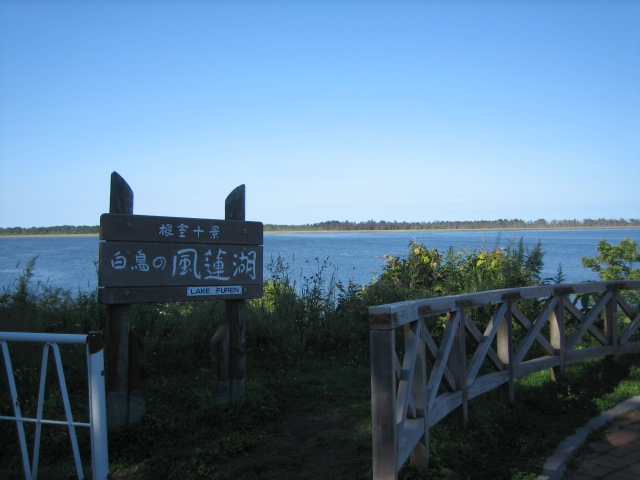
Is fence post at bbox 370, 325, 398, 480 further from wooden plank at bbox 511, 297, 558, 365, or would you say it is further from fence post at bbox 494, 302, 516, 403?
wooden plank at bbox 511, 297, 558, 365

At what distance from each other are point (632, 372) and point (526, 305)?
2174mm

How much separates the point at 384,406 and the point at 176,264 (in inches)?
97.2

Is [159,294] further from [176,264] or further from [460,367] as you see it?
[460,367]

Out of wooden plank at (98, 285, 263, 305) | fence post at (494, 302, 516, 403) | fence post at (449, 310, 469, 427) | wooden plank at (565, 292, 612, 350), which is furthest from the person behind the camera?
wooden plank at (565, 292, 612, 350)

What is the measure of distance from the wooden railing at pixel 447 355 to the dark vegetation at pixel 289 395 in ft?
0.82

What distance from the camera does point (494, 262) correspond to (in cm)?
995

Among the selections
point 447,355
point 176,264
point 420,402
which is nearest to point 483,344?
point 447,355

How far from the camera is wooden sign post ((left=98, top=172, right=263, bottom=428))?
4.68 meters

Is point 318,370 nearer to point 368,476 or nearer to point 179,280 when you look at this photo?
point 179,280

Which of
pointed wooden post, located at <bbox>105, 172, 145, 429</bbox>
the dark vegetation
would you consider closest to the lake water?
the dark vegetation

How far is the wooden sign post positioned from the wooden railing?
166 cm

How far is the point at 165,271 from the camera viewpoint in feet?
16.2

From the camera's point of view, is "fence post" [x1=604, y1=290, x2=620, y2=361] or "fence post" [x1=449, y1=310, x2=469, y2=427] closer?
"fence post" [x1=449, y1=310, x2=469, y2=427]

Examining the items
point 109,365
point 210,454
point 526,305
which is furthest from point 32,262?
point 526,305
